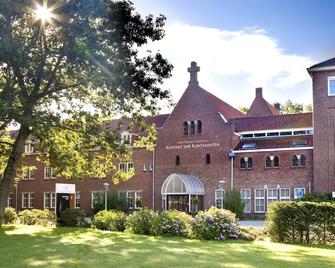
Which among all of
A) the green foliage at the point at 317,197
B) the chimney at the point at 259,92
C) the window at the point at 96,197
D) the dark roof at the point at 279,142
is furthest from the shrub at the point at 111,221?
the chimney at the point at 259,92

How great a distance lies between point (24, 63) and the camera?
72.4 feet

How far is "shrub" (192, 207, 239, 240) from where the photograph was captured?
21.6 metres

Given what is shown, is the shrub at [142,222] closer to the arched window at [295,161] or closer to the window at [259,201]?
the window at [259,201]

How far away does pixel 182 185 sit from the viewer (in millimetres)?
47625

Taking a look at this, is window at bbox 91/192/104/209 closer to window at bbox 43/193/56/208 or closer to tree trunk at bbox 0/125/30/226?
window at bbox 43/193/56/208

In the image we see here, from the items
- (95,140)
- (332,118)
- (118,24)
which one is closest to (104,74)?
(118,24)

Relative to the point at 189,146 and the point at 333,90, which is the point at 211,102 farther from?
the point at 333,90

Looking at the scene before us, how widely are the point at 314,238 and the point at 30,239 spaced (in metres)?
11.6

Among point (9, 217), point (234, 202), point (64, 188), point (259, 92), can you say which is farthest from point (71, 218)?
point (259, 92)

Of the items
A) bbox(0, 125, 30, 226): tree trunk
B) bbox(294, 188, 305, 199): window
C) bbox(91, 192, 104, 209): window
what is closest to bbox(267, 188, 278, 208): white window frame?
bbox(294, 188, 305, 199): window

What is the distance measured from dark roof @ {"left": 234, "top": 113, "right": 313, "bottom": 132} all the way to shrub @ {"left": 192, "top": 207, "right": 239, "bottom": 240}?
1029 inches

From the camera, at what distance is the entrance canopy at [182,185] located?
155 ft

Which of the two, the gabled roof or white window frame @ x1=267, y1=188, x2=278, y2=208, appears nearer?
white window frame @ x1=267, y1=188, x2=278, y2=208

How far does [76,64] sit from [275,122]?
29.1 metres
